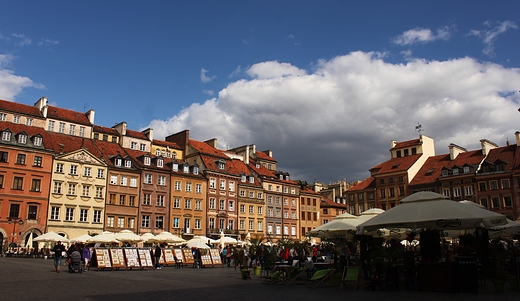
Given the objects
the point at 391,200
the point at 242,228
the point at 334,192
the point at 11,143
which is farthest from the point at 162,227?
the point at 334,192

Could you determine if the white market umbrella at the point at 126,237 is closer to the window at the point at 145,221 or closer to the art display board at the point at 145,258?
the art display board at the point at 145,258

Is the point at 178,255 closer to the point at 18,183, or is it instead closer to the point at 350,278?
the point at 350,278

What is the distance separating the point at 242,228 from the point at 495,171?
33.1 metres

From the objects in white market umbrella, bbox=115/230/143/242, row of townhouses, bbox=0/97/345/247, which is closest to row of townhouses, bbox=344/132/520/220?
row of townhouses, bbox=0/97/345/247

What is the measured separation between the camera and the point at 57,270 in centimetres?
2470

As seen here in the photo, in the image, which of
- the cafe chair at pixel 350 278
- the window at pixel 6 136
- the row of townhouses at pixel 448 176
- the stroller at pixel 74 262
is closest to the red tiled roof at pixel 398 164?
the row of townhouses at pixel 448 176

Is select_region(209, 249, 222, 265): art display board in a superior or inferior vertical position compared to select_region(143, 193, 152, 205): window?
inferior

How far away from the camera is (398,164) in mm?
68875

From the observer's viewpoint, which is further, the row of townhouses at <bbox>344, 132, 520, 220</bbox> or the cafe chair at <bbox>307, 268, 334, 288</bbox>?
the row of townhouses at <bbox>344, 132, 520, 220</bbox>

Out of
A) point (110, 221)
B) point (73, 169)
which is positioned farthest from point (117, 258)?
point (73, 169)

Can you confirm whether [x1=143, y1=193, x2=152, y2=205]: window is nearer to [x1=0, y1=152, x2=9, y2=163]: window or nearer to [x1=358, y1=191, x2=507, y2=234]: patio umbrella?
[x1=0, y1=152, x2=9, y2=163]: window

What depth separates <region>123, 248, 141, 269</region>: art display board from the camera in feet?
89.8

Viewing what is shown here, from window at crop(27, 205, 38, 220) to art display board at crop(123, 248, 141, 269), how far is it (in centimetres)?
2342

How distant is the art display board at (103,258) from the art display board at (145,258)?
81.4 inches
